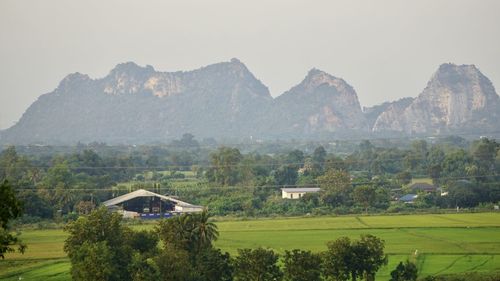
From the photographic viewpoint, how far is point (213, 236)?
79.6 ft

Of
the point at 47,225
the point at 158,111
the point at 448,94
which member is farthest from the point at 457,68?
the point at 47,225

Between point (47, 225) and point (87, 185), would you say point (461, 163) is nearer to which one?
point (87, 185)

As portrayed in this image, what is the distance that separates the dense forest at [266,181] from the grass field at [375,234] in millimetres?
2871

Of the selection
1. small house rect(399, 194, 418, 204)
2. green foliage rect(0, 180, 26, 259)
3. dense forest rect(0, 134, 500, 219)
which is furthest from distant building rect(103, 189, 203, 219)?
green foliage rect(0, 180, 26, 259)

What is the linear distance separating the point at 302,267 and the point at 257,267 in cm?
106

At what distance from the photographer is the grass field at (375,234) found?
24.3 metres

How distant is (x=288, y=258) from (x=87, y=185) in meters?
27.3

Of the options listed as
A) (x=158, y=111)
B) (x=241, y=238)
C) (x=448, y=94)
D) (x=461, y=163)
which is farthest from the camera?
(x=158, y=111)

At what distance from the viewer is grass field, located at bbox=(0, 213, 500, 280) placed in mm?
24297

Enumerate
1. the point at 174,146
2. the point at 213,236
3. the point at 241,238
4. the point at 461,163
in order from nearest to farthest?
the point at 213,236 < the point at 241,238 < the point at 461,163 < the point at 174,146

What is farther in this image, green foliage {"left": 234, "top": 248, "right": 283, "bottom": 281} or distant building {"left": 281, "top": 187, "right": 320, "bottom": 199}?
distant building {"left": 281, "top": 187, "right": 320, "bottom": 199}

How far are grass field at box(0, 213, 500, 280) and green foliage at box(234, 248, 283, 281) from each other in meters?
3.57

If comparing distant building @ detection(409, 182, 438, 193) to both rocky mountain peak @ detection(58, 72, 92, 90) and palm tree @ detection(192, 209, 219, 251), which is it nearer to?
palm tree @ detection(192, 209, 219, 251)

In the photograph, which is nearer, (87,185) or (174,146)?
(87,185)
